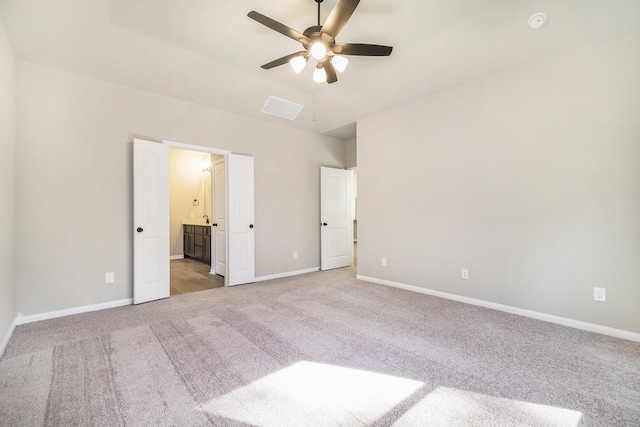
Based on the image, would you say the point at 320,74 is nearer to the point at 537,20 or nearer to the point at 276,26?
the point at 276,26

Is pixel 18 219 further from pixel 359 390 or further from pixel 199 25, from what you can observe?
pixel 359 390

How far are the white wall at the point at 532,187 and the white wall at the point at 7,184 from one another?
438 centimetres

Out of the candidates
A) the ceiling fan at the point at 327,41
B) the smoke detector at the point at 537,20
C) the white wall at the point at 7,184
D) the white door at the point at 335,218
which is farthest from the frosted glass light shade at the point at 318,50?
the white door at the point at 335,218

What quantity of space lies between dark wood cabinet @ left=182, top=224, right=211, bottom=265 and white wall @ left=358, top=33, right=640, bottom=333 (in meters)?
3.94

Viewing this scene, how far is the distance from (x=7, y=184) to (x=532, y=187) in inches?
207

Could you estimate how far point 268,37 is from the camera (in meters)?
3.04

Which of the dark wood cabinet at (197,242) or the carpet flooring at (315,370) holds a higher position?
the dark wood cabinet at (197,242)

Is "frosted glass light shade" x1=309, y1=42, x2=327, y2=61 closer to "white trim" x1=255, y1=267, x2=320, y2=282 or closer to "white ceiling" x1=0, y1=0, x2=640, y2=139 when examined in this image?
"white ceiling" x1=0, y1=0, x2=640, y2=139

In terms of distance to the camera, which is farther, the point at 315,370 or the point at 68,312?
the point at 68,312

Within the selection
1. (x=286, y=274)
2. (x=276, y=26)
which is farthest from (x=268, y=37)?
(x=286, y=274)

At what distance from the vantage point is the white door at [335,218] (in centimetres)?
561

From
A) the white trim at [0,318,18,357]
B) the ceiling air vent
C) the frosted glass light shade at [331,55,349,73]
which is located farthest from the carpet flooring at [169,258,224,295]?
the frosted glass light shade at [331,55,349,73]

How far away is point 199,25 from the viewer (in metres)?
2.85

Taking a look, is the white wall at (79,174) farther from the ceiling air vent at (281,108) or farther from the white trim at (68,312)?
the ceiling air vent at (281,108)
